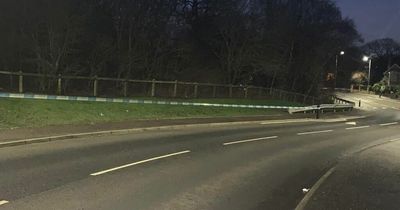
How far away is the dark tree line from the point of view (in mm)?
35000

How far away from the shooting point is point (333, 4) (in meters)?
76.1

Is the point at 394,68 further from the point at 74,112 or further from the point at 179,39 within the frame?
the point at 74,112

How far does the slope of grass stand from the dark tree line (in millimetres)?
9184

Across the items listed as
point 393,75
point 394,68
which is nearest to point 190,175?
point 393,75

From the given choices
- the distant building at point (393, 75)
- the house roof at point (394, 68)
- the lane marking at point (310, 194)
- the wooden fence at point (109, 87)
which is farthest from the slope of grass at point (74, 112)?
the house roof at point (394, 68)

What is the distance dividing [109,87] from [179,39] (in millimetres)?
17316

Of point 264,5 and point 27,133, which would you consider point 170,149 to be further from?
point 264,5

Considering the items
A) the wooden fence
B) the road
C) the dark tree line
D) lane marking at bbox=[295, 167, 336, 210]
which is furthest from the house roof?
lane marking at bbox=[295, 167, 336, 210]

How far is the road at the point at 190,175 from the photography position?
9.37 meters

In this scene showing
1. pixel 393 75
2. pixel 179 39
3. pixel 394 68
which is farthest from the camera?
pixel 394 68

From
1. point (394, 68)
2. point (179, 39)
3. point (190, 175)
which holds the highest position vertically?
point (394, 68)

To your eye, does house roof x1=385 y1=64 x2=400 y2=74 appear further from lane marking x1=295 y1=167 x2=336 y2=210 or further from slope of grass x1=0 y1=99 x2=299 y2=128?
lane marking x1=295 y1=167 x2=336 y2=210

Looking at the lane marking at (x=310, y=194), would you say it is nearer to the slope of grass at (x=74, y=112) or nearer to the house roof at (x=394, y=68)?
the slope of grass at (x=74, y=112)

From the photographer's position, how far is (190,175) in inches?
478
